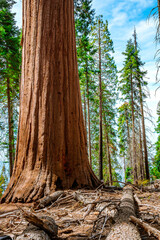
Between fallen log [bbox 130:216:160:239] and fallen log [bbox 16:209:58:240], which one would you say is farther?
fallen log [bbox 16:209:58:240]

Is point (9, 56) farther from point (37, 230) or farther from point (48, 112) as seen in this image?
point (37, 230)

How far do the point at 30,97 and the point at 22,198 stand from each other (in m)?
2.06

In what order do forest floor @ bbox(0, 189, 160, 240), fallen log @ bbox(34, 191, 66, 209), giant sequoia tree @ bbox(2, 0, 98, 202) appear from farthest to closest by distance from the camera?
Answer: giant sequoia tree @ bbox(2, 0, 98, 202), fallen log @ bbox(34, 191, 66, 209), forest floor @ bbox(0, 189, 160, 240)

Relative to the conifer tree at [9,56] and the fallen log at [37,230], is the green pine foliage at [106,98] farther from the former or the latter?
the fallen log at [37,230]

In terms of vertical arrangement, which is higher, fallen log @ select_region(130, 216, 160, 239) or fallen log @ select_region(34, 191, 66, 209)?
fallen log @ select_region(130, 216, 160, 239)

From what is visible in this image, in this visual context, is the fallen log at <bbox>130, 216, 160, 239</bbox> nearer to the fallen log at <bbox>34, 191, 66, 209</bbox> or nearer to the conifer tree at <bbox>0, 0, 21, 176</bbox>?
the fallen log at <bbox>34, 191, 66, 209</bbox>

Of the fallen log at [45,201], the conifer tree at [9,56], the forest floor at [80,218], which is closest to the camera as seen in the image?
the forest floor at [80,218]

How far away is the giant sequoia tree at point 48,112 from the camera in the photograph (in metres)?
3.62

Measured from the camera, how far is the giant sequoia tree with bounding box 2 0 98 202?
3.62m

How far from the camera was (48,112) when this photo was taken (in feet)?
13.0

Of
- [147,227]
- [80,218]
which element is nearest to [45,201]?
[80,218]

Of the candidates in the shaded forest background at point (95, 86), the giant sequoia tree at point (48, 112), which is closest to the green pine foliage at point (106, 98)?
the shaded forest background at point (95, 86)

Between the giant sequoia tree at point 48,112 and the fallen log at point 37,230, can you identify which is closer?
the fallen log at point 37,230

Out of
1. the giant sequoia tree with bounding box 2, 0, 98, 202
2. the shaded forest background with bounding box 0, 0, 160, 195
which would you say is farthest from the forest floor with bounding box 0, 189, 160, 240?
the shaded forest background with bounding box 0, 0, 160, 195
